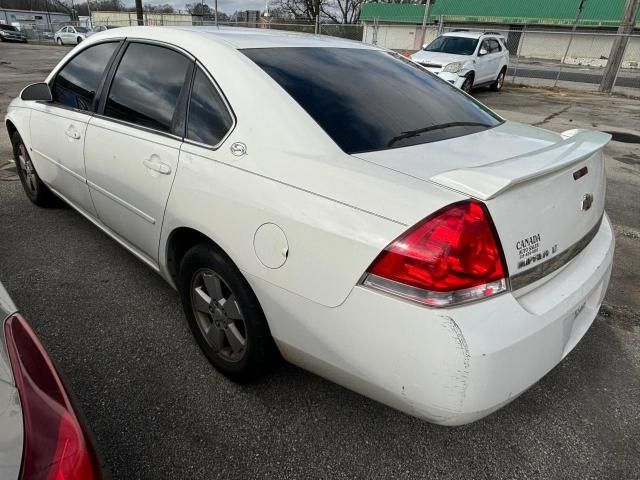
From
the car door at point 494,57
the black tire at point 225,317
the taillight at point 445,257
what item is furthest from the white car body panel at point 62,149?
the car door at point 494,57

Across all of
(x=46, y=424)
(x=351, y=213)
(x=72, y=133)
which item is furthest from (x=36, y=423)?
(x=72, y=133)

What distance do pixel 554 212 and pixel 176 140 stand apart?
5.57 feet

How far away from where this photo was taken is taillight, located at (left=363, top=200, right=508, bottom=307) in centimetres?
147

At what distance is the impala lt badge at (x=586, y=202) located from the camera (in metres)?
1.91

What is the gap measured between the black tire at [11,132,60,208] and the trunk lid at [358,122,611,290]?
345 centimetres

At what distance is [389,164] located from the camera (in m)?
1.73

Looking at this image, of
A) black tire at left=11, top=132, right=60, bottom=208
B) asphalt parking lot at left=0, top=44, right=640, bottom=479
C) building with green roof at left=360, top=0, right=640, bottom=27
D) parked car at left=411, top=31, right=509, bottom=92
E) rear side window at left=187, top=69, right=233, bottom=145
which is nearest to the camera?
asphalt parking lot at left=0, top=44, right=640, bottom=479

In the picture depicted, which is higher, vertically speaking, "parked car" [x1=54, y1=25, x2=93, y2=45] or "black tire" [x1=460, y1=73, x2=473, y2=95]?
"black tire" [x1=460, y1=73, x2=473, y2=95]

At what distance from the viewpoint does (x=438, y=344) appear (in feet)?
4.77

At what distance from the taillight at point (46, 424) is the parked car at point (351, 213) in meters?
0.83

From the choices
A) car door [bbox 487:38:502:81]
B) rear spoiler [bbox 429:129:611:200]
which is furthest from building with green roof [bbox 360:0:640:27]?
rear spoiler [bbox 429:129:611:200]

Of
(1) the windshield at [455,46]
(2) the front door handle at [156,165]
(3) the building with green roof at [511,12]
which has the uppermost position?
(3) the building with green roof at [511,12]

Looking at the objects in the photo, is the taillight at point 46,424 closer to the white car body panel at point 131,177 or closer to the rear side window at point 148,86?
the white car body panel at point 131,177

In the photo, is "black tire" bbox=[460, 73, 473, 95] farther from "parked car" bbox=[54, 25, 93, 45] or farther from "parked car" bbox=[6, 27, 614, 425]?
"parked car" bbox=[54, 25, 93, 45]
